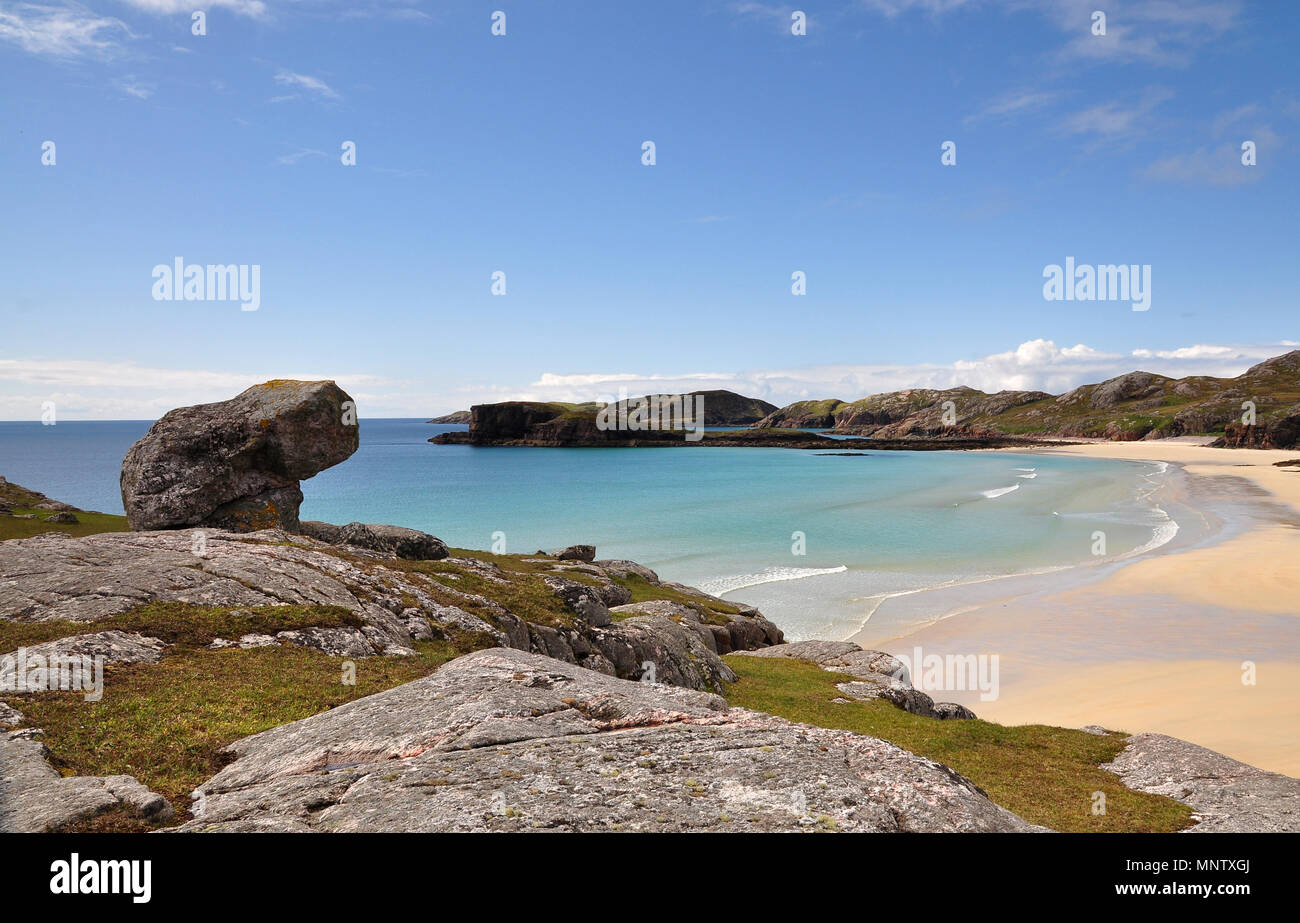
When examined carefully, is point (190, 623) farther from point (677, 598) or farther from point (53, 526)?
point (53, 526)

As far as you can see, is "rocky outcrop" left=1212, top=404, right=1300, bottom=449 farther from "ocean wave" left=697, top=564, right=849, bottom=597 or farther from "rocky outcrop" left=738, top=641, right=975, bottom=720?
"rocky outcrop" left=738, top=641, right=975, bottom=720

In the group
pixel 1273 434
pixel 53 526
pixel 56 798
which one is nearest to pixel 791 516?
pixel 53 526

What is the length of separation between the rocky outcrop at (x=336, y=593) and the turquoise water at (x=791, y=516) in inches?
979

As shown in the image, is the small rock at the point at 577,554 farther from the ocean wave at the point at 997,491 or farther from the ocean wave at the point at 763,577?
the ocean wave at the point at 997,491

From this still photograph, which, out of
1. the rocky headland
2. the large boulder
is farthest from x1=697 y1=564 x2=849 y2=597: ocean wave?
the large boulder

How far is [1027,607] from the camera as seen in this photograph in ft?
151

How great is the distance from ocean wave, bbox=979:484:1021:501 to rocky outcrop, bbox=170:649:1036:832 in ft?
372

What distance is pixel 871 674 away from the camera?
30094mm

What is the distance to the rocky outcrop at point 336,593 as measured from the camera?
14.4m

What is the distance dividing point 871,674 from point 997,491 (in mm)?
101043

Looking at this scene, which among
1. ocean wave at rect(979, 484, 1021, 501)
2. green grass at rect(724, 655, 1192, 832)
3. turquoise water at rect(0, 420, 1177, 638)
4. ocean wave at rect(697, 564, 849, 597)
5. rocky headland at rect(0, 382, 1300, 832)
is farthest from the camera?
ocean wave at rect(979, 484, 1021, 501)

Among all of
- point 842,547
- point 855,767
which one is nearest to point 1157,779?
point 855,767

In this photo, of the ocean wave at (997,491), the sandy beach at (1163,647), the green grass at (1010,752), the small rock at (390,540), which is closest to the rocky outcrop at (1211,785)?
the green grass at (1010,752)

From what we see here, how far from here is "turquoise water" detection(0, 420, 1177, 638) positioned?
2360 inches
